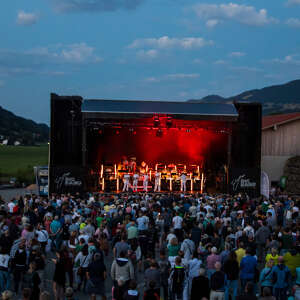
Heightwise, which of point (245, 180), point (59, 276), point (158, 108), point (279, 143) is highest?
point (158, 108)

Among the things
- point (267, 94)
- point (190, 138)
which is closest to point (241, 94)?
point (267, 94)

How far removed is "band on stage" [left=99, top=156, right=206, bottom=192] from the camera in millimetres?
23984

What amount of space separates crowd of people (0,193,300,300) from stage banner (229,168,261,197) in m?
8.50

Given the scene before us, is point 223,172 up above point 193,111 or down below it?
below

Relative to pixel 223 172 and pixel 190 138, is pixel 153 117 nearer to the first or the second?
pixel 223 172

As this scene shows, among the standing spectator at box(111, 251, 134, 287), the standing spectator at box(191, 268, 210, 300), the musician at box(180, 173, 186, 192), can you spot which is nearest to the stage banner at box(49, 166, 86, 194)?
the musician at box(180, 173, 186, 192)

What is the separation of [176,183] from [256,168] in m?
4.01

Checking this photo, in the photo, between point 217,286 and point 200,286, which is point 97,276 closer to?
point 200,286

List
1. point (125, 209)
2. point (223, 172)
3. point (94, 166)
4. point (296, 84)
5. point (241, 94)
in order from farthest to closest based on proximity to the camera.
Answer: point (241, 94)
point (296, 84)
point (94, 166)
point (223, 172)
point (125, 209)

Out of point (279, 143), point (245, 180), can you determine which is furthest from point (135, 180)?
point (279, 143)

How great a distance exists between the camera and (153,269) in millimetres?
7723

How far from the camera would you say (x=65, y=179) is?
2269cm

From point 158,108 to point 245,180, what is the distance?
5.08m

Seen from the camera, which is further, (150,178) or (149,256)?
(150,178)
